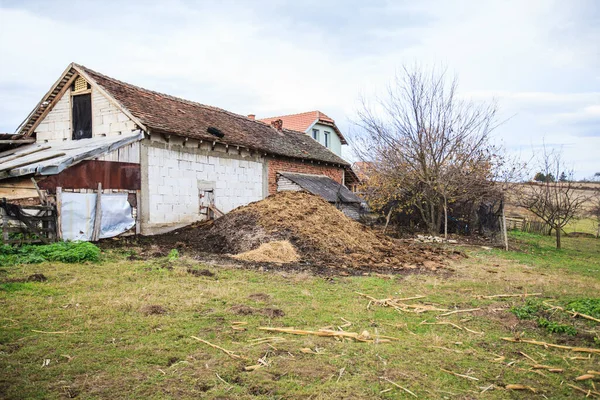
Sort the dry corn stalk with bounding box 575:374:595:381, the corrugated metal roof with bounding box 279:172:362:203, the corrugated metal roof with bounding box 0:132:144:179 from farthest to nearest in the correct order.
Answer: the corrugated metal roof with bounding box 279:172:362:203 < the corrugated metal roof with bounding box 0:132:144:179 < the dry corn stalk with bounding box 575:374:595:381

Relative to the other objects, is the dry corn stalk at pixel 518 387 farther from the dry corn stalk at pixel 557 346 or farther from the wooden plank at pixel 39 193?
the wooden plank at pixel 39 193

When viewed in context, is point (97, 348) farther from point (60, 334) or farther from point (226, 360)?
point (226, 360)

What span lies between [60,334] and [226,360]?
2189 mm

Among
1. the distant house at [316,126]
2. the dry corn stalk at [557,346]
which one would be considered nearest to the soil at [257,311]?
the dry corn stalk at [557,346]

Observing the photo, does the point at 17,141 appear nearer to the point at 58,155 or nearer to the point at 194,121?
the point at 58,155

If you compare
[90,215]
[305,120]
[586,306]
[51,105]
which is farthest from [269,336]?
[305,120]

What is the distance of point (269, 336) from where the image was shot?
5.20m

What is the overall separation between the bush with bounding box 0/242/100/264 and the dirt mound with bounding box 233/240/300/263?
11.7 ft

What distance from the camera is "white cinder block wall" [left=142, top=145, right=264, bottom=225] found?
49.1 ft

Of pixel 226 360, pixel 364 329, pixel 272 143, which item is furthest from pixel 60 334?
pixel 272 143

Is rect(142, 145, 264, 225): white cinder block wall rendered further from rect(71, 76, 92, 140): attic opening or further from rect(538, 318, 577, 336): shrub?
rect(538, 318, 577, 336): shrub

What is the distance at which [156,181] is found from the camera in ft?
49.0

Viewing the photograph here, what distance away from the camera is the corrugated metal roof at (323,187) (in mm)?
20641

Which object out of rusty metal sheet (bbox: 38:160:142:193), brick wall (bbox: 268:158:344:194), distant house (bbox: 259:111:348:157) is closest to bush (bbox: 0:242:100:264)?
rusty metal sheet (bbox: 38:160:142:193)
